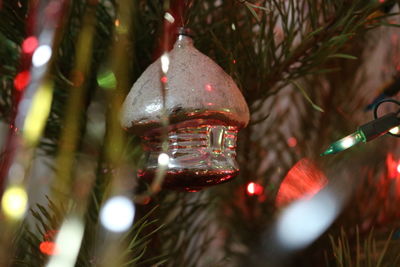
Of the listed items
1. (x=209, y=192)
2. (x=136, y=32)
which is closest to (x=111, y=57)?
(x=136, y=32)

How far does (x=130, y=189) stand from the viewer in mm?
315

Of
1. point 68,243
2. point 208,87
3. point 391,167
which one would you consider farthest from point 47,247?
point 391,167

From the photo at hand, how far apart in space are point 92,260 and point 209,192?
15cm

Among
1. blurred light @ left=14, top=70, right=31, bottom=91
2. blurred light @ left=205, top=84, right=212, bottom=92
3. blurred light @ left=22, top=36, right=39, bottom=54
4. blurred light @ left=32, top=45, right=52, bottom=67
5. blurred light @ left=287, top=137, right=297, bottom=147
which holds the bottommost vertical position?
blurred light @ left=205, top=84, right=212, bottom=92

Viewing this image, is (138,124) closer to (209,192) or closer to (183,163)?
(183,163)

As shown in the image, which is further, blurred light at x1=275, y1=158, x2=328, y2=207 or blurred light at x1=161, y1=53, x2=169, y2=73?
blurred light at x1=275, y1=158, x2=328, y2=207

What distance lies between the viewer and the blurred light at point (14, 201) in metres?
0.22

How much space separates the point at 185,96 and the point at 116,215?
0.30ft

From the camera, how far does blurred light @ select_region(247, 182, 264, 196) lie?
0.36 m

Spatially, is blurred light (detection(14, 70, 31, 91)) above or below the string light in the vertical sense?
above

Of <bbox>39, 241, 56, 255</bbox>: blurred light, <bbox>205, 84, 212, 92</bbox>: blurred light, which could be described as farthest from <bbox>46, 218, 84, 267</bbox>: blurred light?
<bbox>205, 84, 212, 92</bbox>: blurred light

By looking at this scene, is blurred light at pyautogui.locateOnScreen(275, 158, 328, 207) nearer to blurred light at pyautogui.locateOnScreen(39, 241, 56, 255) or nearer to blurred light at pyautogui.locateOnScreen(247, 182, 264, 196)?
blurred light at pyautogui.locateOnScreen(247, 182, 264, 196)

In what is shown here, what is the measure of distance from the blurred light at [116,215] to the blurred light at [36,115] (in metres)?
0.05

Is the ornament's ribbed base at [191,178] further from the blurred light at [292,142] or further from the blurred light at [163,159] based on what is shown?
the blurred light at [292,142]
